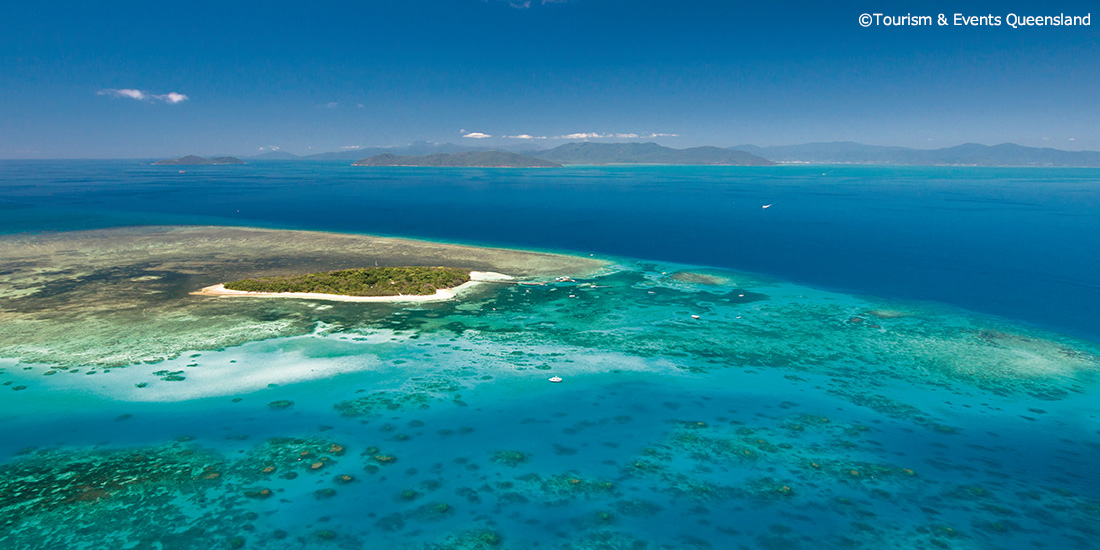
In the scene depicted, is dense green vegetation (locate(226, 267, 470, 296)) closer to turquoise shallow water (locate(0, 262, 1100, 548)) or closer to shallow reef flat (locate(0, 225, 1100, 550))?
shallow reef flat (locate(0, 225, 1100, 550))

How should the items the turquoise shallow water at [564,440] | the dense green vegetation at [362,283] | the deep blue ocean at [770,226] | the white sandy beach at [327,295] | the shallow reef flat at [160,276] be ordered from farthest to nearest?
the deep blue ocean at [770,226], the dense green vegetation at [362,283], the white sandy beach at [327,295], the shallow reef flat at [160,276], the turquoise shallow water at [564,440]

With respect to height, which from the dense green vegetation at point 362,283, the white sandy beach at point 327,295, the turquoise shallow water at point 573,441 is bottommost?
the turquoise shallow water at point 573,441

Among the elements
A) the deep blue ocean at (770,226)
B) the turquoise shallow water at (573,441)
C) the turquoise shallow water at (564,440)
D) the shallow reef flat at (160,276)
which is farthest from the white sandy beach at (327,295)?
the deep blue ocean at (770,226)

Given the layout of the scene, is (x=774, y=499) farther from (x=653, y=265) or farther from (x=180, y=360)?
(x=653, y=265)

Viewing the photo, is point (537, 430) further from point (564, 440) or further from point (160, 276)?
point (160, 276)

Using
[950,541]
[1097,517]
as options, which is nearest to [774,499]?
[950,541]

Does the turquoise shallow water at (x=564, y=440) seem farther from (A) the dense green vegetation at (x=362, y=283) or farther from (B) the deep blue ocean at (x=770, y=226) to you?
(B) the deep blue ocean at (x=770, y=226)

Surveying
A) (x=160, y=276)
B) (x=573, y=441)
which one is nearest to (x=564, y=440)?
(x=573, y=441)
